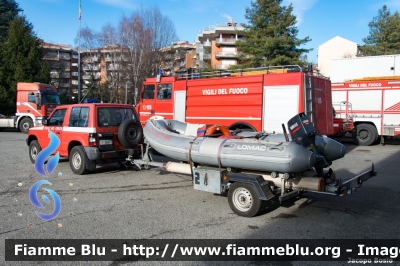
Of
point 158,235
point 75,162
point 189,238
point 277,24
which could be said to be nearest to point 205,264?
point 189,238

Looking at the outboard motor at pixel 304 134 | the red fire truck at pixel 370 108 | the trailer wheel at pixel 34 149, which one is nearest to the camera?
the outboard motor at pixel 304 134

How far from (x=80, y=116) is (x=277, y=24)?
33977 mm

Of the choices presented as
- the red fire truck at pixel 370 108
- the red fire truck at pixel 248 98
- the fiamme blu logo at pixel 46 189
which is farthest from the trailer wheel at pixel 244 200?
the red fire truck at pixel 370 108

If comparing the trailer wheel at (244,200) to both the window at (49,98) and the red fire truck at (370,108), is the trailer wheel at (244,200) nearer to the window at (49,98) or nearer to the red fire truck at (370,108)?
the red fire truck at (370,108)

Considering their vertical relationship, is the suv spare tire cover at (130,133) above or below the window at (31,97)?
below

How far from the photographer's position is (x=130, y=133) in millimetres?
8781

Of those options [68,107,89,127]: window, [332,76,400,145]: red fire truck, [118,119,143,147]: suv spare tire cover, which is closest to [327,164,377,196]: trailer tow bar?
[118,119,143,147]: suv spare tire cover

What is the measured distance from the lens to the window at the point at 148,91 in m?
14.6

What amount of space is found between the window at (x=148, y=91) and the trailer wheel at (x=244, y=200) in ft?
31.2

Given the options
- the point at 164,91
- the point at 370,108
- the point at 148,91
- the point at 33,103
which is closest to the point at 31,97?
the point at 33,103

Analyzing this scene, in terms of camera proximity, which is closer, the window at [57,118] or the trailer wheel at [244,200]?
the trailer wheel at [244,200]

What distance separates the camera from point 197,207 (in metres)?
6.17

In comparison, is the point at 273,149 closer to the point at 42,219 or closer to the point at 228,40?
the point at 42,219

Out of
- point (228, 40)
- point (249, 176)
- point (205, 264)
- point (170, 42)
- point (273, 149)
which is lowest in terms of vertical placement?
point (205, 264)
